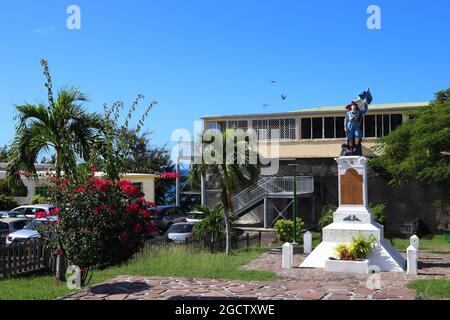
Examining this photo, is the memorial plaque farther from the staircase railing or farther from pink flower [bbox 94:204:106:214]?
the staircase railing

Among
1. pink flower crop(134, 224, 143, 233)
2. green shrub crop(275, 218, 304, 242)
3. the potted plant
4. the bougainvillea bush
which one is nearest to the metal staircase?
green shrub crop(275, 218, 304, 242)

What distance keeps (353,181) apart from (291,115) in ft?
58.5

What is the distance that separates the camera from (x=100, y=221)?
10.1 metres

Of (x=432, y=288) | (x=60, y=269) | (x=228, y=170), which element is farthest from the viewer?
(x=228, y=170)

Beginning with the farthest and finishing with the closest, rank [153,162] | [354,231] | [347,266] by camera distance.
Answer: [153,162]
[354,231]
[347,266]

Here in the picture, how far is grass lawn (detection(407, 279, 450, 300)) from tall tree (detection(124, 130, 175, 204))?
3405cm

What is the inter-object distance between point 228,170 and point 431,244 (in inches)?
444

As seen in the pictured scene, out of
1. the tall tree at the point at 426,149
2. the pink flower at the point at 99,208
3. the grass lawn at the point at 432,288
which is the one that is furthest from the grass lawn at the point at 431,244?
the pink flower at the point at 99,208

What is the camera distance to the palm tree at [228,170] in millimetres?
19109

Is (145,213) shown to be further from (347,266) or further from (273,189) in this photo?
(273,189)

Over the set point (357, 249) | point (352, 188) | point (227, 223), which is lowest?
point (357, 249)

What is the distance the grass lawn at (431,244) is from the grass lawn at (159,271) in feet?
27.7

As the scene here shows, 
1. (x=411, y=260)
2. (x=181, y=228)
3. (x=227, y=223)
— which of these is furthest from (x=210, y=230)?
(x=411, y=260)

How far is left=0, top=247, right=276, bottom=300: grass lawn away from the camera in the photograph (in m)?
10.9
